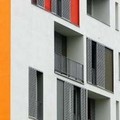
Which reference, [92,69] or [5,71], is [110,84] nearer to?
[92,69]

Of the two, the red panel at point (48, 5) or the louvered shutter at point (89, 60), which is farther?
the louvered shutter at point (89, 60)

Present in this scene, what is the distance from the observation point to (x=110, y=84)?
6706 cm

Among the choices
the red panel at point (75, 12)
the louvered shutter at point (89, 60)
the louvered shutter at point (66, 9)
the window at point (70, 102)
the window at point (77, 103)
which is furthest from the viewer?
the louvered shutter at point (89, 60)

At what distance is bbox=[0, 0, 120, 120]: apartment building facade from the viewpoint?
184 feet

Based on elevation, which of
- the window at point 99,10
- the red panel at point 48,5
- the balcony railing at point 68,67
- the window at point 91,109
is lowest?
the window at point 91,109

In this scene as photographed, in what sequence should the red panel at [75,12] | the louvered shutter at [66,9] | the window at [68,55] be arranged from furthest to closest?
the red panel at [75,12]
the louvered shutter at [66,9]
the window at [68,55]

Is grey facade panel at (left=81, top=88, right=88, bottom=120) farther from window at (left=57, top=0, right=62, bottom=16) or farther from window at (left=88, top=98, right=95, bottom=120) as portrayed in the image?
window at (left=57, top=0, right=62, bottom=16)

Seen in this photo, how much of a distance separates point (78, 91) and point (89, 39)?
3463 mm

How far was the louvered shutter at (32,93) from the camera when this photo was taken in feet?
188

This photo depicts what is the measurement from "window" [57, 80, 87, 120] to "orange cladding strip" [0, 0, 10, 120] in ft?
17.7

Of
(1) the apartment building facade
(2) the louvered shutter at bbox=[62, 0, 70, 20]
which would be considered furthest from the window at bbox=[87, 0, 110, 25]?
(2) the louvered shutter at bbox=[62, 0, 70, 20]

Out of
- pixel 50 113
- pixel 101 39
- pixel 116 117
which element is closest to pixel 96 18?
pixel 101 39

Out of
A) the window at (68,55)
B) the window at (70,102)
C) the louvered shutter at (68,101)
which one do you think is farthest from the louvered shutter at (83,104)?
the louvered shutter at (68,101)

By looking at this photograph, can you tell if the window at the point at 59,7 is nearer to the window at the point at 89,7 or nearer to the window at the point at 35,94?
the window at the point at 35,94
